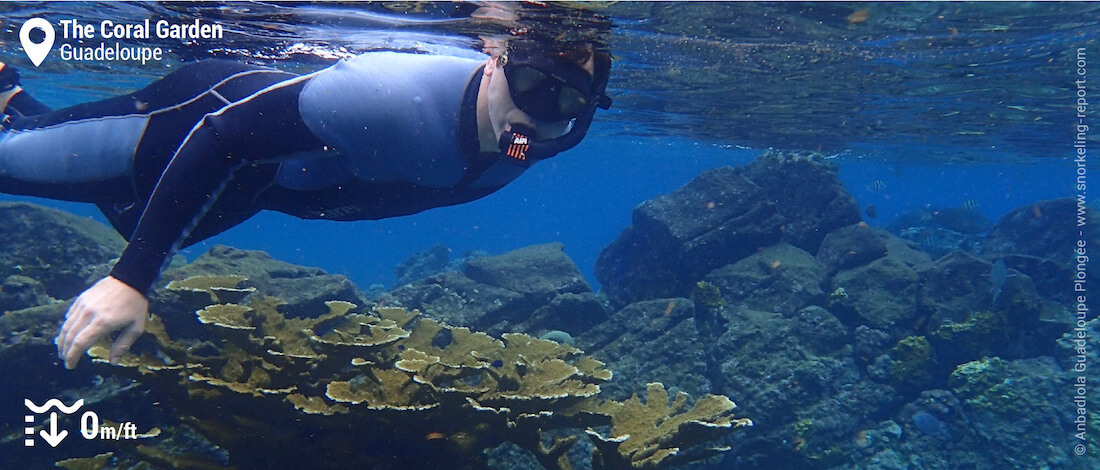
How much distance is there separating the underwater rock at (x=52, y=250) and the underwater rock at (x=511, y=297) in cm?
511

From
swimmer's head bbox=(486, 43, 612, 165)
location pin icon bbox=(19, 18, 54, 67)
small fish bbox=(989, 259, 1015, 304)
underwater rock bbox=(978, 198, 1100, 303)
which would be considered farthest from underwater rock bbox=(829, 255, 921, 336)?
location pin icon bbox=(19, 18, 54, 67)

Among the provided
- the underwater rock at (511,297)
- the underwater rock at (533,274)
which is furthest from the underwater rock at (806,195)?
the underwater rock at (511,297)

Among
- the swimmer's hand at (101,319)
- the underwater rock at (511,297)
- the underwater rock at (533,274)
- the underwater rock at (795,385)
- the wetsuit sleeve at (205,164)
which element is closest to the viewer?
the swimmer's hand at (101,319)

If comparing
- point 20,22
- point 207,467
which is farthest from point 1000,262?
point 20,22

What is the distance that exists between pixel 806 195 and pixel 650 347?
851cm

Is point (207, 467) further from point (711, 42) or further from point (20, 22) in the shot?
point (20, 22)

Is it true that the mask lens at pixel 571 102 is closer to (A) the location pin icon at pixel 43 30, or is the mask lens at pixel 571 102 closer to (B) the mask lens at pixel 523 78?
(B) the mask lens at pixel 523 78

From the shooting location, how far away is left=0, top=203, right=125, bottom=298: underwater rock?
28.8 feet

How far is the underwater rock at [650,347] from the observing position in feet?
27.6

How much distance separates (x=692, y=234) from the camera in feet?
43.2

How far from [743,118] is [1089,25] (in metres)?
11.7

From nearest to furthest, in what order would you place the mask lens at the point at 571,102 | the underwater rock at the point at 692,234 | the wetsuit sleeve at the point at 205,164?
1. the wetsuit sleeve at the point at 205,164
2. the mask lens at the point at 571,102
3. the underwater rock at the point at 692,234

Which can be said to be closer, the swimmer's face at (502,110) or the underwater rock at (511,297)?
the swimmer's face at (502,110)

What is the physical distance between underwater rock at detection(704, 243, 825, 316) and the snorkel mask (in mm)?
9158
